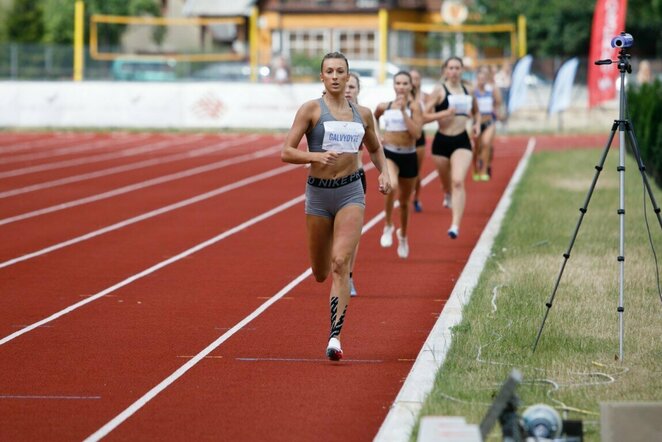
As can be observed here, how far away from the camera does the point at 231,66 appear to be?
47.9 m

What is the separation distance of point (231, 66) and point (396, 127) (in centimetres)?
3289

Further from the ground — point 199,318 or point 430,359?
point 430,359

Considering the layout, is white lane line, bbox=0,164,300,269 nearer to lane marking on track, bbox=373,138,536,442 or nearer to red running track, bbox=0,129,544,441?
red running track, bbox=0,129,544,441

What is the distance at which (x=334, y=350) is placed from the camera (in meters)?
A: 9.34

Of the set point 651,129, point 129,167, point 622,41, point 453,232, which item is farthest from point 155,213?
point 622,41

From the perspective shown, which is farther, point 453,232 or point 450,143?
point 450,143

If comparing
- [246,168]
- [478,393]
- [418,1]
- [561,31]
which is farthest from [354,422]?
[418,1]

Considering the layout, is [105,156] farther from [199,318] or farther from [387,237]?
[199,318]

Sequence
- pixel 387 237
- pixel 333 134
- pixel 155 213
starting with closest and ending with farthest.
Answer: pixel 333 134 → pixel 387 237 → pixel 155 213

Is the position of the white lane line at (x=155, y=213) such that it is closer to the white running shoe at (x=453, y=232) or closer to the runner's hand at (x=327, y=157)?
the white running shoe at (x=453, y=232)

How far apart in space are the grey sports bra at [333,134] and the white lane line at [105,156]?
17.7 m

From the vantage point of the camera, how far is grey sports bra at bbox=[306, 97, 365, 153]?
378 inches

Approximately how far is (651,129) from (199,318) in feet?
45.6

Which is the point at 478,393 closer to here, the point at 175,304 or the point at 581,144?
the point at 175,304
